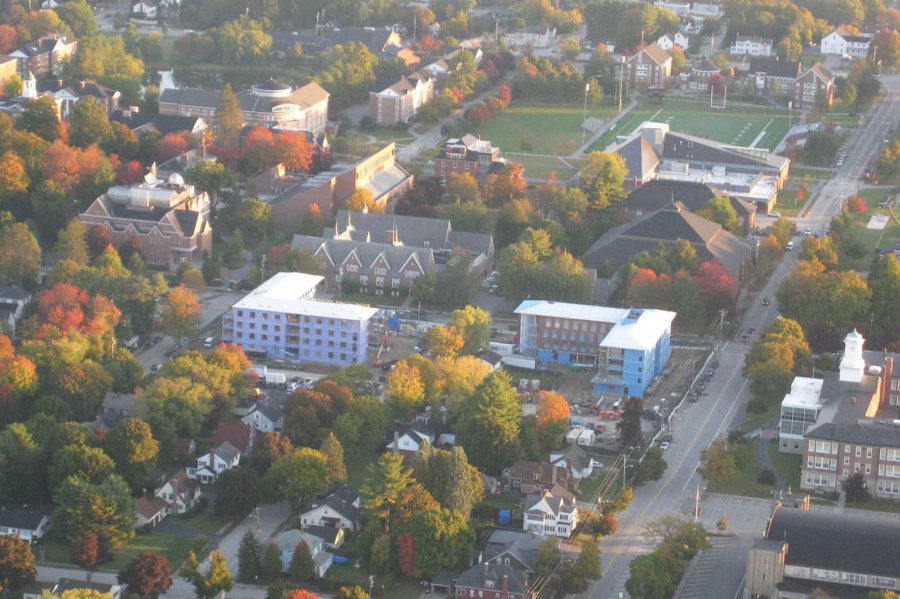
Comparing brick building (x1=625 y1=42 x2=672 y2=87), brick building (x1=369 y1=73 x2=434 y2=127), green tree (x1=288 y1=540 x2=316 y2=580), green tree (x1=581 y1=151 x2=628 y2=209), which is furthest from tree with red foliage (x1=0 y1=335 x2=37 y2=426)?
brick building (x1=625 y1=42 x2=672 y2=87)

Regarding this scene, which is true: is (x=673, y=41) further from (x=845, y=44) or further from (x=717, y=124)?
(x=717, y=124)

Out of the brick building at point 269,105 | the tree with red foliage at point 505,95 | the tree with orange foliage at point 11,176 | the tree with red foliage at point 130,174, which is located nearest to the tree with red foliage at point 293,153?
the tree with red foliage at point 130,174

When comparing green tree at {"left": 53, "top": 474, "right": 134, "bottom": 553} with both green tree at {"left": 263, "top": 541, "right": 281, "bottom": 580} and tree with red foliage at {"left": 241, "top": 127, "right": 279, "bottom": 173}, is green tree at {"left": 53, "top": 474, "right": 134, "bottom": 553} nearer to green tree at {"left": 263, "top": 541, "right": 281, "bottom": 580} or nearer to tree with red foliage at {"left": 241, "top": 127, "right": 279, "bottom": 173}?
green tree at {"left": 263, "top": 541, "right": 281, "bottom": 580}

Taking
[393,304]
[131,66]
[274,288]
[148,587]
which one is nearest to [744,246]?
[393,304]

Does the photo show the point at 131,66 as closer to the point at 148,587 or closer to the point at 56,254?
the point at 56,254

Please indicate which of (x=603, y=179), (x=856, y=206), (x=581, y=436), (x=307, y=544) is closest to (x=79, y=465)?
(x=307, y=544)

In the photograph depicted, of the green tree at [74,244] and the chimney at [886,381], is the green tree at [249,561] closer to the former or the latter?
the chimney at [886,381]
